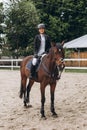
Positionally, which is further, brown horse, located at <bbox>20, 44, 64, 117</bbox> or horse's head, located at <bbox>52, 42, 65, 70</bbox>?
brown horse, located at <bbox>20, 44, 64, 117</bbox>

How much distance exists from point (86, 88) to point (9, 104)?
200 inches

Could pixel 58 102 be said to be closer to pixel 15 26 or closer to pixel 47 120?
pixel 47 120

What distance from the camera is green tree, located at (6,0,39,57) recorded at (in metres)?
37.2

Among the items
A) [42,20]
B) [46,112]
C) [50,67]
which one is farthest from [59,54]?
[42,20]

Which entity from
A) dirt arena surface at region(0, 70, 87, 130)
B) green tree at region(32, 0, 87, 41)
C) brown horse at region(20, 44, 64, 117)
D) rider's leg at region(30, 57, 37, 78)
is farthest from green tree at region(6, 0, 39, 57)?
brown horse at region(20, 44, 64, 117)

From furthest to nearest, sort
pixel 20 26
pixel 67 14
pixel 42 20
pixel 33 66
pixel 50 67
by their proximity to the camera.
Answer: pixel 67 14, pixel 42 20, pixel 20 26, pixel 33 66, pixel 50 67

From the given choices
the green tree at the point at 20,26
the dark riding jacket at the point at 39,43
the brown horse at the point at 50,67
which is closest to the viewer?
the brown horse at the point at 50,67

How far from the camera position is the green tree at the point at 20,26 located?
37.2 m

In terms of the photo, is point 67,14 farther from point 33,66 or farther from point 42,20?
point 33,66

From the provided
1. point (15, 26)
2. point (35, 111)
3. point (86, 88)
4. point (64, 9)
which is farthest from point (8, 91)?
point (64, 9)

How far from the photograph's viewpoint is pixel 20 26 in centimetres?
3741

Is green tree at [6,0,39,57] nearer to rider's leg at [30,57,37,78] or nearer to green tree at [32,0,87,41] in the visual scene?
green tree at [32,0,87,41]

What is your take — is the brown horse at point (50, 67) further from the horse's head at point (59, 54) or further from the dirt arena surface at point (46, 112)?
the dirt arena surface at point (46, 112)

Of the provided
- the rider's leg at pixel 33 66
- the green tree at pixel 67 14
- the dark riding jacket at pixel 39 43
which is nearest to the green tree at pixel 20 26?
the green tree at pixel 67 14
